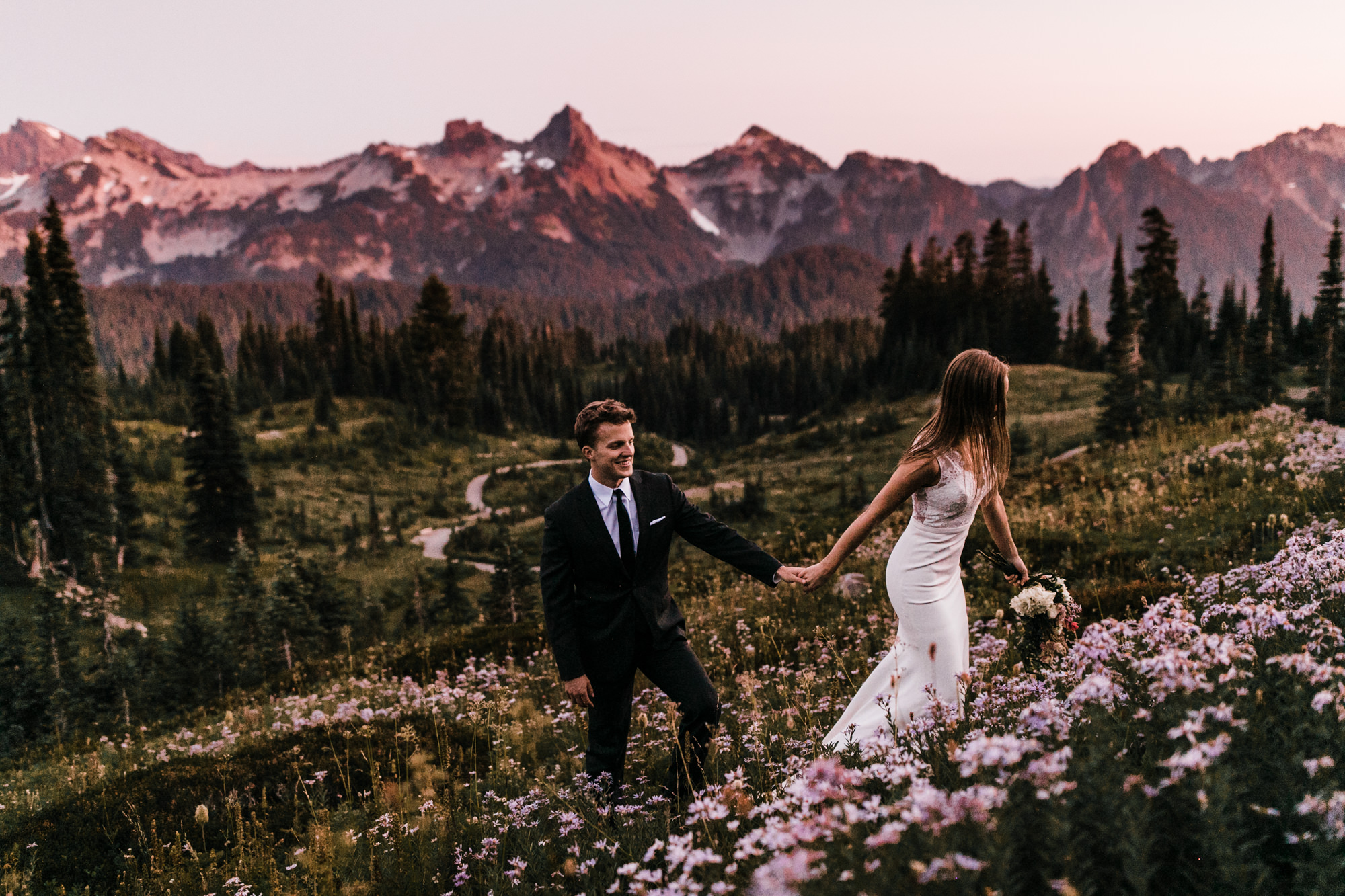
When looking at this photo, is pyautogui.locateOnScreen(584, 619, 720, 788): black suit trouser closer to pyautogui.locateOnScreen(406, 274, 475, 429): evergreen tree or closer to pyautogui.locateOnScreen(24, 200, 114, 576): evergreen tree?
pyautogui.locateOnScreen(24, 200, 114, 576): evergreen tree

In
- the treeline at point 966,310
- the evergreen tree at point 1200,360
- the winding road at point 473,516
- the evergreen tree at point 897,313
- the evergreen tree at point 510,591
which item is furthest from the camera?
the evergreen tree at point 897,313

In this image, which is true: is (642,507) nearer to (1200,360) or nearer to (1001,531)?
(1001,531)

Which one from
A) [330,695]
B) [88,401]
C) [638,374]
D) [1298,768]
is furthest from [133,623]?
[638,374]

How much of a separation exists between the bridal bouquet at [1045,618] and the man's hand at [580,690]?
2815 mm

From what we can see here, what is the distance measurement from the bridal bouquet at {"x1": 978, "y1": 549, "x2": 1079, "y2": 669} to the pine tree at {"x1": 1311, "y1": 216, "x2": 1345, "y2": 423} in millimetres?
22721

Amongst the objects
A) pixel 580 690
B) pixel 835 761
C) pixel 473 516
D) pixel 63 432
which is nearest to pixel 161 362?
pixel 473 516

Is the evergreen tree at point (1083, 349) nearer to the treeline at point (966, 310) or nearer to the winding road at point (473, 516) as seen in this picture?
the treeline at point (966, 310)

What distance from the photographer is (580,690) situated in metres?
4.77

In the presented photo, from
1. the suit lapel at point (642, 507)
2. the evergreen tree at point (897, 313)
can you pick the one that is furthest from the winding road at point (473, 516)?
the evergreen tree at point (897, 313)

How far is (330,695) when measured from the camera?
1094cm

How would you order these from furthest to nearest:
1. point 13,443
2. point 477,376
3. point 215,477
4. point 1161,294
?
point 477,376 → point 1161,294 → point 215,477 → point 13,443

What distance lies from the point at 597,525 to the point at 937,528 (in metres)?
Answer: 2.32

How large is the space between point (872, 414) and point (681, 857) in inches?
2462

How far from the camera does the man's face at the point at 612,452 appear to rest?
4.86 m
